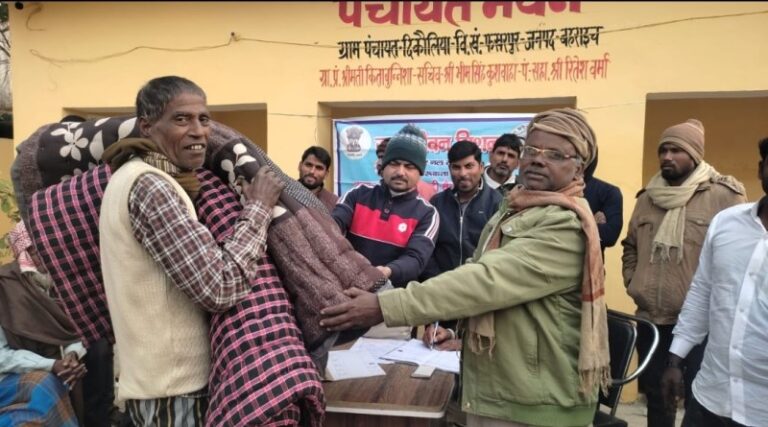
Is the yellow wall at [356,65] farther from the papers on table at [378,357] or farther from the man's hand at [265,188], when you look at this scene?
the man's hand at [265,188]

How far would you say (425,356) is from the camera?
248 cm

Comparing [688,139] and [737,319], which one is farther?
[688,139]

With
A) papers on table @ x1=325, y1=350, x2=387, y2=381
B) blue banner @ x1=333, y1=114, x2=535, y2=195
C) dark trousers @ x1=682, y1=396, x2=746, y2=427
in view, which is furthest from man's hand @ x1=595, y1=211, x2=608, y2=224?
papers on table @ x1=325, y1=350, x2=387, y2=381

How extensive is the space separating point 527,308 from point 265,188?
905mm

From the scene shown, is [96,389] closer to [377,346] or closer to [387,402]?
[377,346]

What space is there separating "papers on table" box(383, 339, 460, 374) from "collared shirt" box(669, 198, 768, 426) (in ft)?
3.14

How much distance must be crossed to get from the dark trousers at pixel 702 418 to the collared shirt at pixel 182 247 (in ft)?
5.89

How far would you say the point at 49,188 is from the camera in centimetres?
176

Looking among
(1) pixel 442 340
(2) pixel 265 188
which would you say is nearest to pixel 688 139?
(1) pixel 442 340

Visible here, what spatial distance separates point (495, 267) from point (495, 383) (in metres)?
0.39

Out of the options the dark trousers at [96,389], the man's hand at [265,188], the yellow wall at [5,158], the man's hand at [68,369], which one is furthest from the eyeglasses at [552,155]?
the yellow wall at [5,158]

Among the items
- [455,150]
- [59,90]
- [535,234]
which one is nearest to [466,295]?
[535,234]

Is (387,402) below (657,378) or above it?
above

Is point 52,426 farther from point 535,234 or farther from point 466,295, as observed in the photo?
point 535,234
